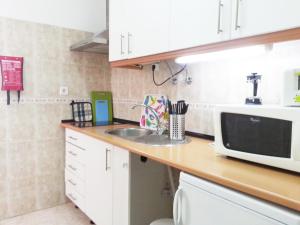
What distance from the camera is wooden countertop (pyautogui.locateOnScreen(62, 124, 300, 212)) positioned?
0.82 m

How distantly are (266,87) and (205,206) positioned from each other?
802 millimetres

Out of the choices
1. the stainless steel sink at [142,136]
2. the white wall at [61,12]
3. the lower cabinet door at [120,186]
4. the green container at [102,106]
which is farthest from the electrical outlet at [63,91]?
the lower cabinet door at [120,186]

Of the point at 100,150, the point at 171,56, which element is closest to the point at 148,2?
the point at 171,56

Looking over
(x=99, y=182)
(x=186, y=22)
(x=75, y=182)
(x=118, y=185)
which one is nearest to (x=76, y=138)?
(x=75, y=182)

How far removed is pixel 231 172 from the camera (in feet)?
3.36

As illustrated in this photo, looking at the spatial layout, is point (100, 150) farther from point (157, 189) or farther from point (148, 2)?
point (148, 2)

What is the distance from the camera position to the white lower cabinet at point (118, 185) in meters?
1.54

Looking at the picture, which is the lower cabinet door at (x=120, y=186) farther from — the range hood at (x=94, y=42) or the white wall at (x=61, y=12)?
the white wall at (x=61, y=12)

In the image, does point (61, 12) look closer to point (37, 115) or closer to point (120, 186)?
point (37, 115)

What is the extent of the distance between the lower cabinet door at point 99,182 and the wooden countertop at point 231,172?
0.90 feet

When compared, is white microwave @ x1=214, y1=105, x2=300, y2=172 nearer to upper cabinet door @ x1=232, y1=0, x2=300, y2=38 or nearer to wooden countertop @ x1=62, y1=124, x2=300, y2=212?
wooden countertop @ x1=62, y1=124, x2=300, y2=212

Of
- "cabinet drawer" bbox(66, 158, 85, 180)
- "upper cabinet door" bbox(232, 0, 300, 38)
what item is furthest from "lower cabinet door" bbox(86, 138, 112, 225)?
"upper cabinet door" bbox(232, 0, 300, 38)

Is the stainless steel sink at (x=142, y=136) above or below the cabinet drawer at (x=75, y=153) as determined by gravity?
above

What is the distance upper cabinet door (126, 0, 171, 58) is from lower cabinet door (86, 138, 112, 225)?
0.74 m
